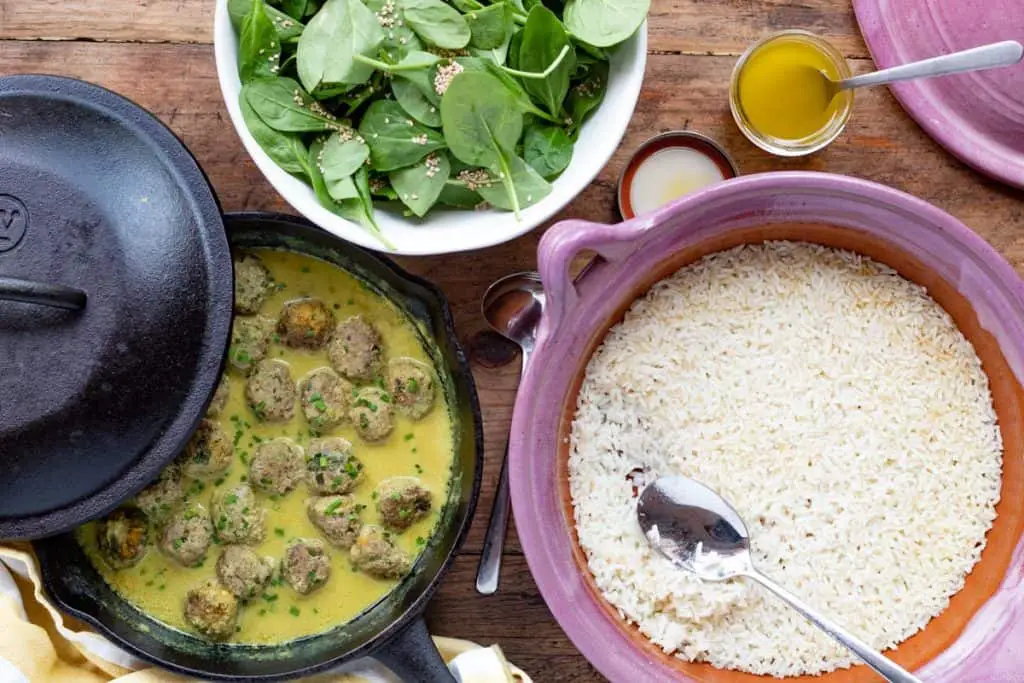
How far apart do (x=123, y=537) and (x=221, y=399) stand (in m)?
0.32

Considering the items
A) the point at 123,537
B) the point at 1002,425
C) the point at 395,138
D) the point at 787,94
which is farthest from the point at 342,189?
the point at 1002,425

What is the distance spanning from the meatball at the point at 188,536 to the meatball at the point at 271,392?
229 mm

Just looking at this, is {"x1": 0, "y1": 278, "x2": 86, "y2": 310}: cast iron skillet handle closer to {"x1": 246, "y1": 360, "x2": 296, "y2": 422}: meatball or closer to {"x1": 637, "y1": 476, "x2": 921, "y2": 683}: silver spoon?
{"x1": 246, "y1": 360, "x2": 296, "y2": 422}: meatball

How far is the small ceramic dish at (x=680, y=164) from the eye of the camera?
1990 millimetres

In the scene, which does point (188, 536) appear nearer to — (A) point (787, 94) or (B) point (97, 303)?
(B) point (97, 303)

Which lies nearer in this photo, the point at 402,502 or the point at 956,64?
the point at 956,64

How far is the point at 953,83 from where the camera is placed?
2035 mm

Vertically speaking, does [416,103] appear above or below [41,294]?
above

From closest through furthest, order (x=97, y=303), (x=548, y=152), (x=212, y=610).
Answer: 1. (x=97, y=303)
2. (x=548, y=152)
3. (x=212, y=610)

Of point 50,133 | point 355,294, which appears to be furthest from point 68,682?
point 50,133

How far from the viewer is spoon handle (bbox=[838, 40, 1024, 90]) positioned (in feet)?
5.46

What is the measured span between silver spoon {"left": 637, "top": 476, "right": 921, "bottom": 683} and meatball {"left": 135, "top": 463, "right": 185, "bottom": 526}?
2.92 feet

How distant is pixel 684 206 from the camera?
173cm

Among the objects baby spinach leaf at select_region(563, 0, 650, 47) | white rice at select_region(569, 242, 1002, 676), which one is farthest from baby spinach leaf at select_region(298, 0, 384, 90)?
white rice at select_region(569, 242, 1002, 676)
